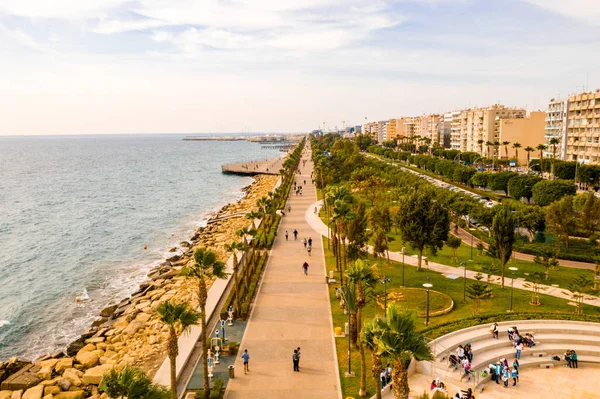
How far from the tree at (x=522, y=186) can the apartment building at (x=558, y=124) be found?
3141 cm

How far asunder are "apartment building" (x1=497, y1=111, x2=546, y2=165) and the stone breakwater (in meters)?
110

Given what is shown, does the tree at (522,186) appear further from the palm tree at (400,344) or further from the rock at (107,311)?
the palm tree at (400,344)

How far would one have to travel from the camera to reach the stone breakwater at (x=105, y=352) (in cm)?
2483

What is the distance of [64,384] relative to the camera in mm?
24703

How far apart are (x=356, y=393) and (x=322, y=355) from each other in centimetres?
381

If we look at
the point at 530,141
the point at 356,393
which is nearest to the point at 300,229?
the point at 356,393

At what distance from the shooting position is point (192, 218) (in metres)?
75.6

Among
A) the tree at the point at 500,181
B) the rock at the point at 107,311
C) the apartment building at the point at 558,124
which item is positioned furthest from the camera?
the apartment building at the point at 558,124

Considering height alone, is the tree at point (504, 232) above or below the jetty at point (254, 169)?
above

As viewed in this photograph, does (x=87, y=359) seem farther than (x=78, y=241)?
No

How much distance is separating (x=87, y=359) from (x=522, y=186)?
58365 mm

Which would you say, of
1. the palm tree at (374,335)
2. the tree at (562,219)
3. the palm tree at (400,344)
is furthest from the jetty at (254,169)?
the palm tree at (400,344)

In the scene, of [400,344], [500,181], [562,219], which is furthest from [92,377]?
[500,181]

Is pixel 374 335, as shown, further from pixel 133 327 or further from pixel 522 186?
pixel 522 186
